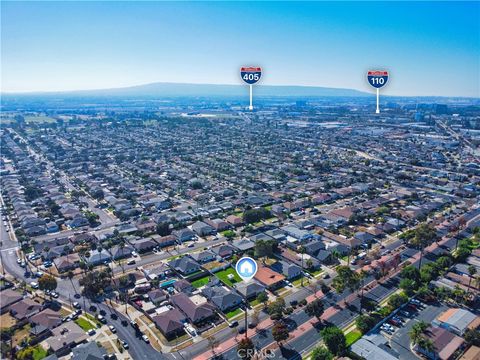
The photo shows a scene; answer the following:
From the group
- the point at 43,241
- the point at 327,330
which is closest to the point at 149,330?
the point at 327,330

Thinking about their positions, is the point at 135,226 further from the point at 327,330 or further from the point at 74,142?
the point at 74,142

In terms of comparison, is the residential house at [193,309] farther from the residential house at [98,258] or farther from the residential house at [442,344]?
the residential house at [442,344]

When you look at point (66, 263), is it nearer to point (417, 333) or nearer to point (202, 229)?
point (202, 229)

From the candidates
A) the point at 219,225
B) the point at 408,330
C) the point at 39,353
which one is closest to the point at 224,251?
the point at 219,225

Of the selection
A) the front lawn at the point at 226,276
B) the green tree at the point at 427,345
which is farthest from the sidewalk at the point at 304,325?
the front lawn at the point at 226,276

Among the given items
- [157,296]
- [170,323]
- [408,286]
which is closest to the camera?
[170,323]

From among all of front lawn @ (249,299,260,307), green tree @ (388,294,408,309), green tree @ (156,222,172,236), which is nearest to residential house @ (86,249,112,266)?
green tree @ (156,222,172,236)
